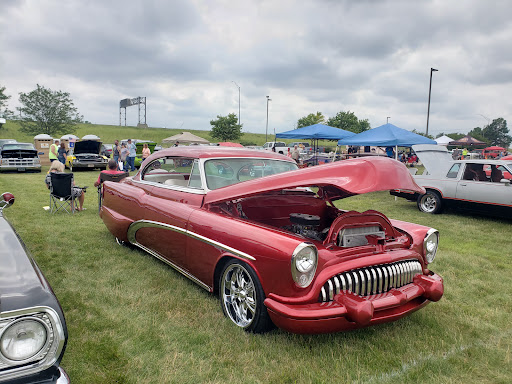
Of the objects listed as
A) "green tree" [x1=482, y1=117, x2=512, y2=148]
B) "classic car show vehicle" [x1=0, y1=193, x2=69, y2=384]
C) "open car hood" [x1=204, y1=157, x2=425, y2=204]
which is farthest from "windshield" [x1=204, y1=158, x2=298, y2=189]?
"green tree" [x1=482, y1=117, x2=512, y2=148]

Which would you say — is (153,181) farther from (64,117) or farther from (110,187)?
(64,117)

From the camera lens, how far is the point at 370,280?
2646 mm

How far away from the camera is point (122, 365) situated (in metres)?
2.52

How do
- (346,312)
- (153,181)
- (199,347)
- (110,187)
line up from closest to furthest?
(346,312) < (199,347) < (153,181) < (110,187)

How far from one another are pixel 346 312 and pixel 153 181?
315cm

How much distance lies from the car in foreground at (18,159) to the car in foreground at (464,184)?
1518 centimetres

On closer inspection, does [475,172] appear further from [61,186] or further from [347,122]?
[347,122]

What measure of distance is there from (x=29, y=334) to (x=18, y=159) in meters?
16.9

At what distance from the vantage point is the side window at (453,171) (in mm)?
8367

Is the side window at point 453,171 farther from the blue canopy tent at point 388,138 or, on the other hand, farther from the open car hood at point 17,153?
the open car hood at point 17,153

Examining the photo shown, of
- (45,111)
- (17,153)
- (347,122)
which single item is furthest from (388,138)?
(347,122)

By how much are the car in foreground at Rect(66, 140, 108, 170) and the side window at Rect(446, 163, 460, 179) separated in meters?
14.7

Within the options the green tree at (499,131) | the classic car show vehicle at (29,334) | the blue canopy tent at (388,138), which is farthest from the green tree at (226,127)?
the green tree at (499,131)

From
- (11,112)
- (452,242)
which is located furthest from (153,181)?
(11,112)
